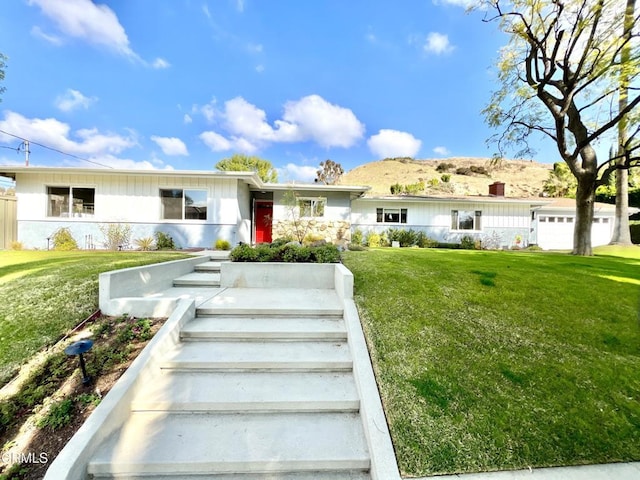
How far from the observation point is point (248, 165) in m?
31.8

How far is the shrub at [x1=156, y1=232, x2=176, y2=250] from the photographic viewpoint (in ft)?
35.4

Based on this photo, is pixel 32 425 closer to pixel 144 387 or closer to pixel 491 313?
pixel 144 387

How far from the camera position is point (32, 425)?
2.24 metres

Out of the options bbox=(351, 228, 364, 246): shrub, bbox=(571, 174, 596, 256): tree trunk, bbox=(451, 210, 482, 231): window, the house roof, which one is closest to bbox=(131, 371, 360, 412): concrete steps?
A: bbox=(571, 174, 596, 256): tree trunk

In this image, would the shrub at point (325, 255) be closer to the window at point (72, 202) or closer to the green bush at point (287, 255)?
the green bush at point (287, 255)

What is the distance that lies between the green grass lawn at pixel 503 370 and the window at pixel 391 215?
38.5ft

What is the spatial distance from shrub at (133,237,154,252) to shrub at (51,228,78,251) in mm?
2102

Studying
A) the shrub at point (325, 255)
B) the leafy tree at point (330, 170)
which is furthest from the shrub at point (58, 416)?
the leafy tree at point (330, 170)

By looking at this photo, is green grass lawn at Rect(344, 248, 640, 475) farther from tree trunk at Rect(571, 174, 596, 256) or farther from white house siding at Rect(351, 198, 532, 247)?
white house siding at Rect(351, 198, 532, 247)

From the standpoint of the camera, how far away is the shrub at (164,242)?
10797 mm

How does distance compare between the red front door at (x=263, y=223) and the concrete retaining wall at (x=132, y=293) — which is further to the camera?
the red front door at (x=263, y=223)

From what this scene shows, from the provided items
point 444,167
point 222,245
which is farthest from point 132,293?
point 444,167

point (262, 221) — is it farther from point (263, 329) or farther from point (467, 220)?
point (467, 220)

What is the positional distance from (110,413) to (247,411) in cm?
109
